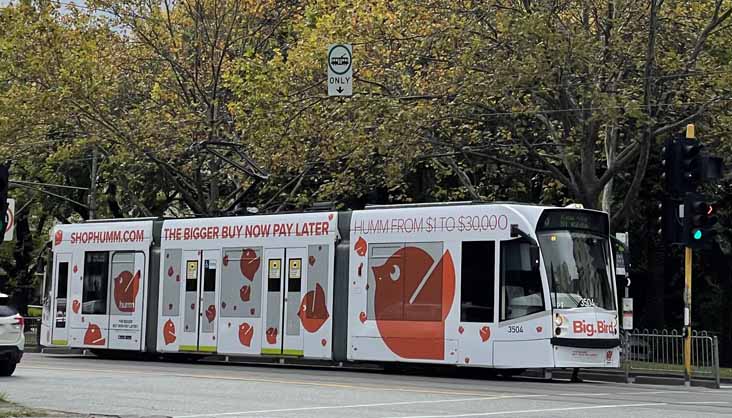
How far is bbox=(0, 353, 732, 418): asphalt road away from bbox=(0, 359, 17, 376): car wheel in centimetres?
18

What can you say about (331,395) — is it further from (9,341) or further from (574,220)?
(574,220)

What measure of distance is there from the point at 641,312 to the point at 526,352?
2061cm

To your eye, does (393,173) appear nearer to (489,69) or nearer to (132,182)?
(489,69)

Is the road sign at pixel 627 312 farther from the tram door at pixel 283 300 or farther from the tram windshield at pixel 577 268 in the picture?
the tram door at pixel 283 300

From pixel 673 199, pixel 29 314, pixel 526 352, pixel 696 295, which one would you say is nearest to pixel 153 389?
pixel 526 352

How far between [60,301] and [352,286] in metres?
9.37

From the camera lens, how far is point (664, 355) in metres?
26.7

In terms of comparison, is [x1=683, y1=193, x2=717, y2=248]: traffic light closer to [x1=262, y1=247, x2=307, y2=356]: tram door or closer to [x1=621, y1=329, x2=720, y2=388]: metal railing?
[x1=621, y1=329, x2=720, y2=388]: metal railing

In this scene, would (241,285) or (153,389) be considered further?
(241,285)

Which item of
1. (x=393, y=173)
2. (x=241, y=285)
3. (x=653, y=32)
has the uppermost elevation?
(x=653, y=32)

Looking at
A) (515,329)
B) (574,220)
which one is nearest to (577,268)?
(574,220)

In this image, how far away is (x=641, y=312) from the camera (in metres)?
42.2

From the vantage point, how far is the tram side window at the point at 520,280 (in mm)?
22672

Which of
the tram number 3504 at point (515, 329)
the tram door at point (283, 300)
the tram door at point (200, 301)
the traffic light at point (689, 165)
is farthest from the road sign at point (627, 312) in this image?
the tram door at point (200, 301)
